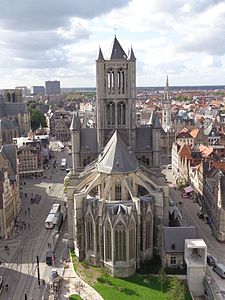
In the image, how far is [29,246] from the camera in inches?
2677

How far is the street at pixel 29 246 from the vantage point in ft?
181

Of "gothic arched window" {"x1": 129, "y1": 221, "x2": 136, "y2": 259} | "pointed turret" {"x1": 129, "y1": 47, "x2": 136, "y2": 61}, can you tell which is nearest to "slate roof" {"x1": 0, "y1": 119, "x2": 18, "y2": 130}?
"pointed turret" {"x1": 129, "y1": 47, "x2": 136, "y2": 61}

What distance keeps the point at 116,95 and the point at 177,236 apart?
31.0 m

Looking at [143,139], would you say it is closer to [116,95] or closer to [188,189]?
[116,95]

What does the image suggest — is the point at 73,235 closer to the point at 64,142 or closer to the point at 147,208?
the point at 147,208

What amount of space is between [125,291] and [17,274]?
17.1m

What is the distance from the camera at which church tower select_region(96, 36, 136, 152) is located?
75.9 metres

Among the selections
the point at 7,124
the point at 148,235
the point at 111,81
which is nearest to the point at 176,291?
the point at 148,235

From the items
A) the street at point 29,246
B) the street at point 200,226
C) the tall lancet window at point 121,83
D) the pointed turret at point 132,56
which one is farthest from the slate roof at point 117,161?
the pointed turret at point 132,56

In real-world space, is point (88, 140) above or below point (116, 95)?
below

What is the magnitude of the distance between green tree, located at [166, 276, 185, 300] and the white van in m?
7.61

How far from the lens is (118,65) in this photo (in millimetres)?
75750

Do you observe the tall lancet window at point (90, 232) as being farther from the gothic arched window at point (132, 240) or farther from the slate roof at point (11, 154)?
the slate roof at point (11, 154)

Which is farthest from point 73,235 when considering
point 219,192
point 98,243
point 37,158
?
point 37,158
